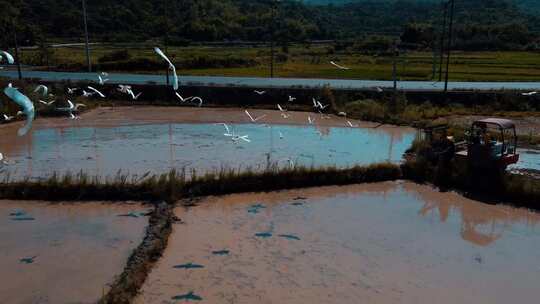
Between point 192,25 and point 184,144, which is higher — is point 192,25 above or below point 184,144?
above

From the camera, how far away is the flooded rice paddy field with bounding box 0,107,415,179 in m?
11.4

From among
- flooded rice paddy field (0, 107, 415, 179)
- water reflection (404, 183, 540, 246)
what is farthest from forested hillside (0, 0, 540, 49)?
water reflection (404, 183, 540, 246)

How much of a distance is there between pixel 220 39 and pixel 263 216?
4376 centimetres

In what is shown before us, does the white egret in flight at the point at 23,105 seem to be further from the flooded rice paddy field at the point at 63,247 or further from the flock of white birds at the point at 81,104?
the flooded rice paddy field at the point at 63,247

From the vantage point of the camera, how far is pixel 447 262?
22.4ft

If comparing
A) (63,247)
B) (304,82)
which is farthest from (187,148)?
(304,82)

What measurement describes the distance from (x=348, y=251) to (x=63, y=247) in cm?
369

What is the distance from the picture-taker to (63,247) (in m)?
7.01

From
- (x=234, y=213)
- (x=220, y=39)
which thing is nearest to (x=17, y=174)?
(x=234, y=213)

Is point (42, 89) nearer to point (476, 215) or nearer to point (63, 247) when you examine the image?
point (63, 247)

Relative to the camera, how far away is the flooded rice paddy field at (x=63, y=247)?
19.2 feet

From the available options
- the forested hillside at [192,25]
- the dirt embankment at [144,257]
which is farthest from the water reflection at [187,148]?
the forested hillside at [192,25]

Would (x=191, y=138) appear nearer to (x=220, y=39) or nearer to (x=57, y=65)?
(x=57, y=65)

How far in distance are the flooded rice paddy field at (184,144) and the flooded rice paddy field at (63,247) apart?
224 cm
